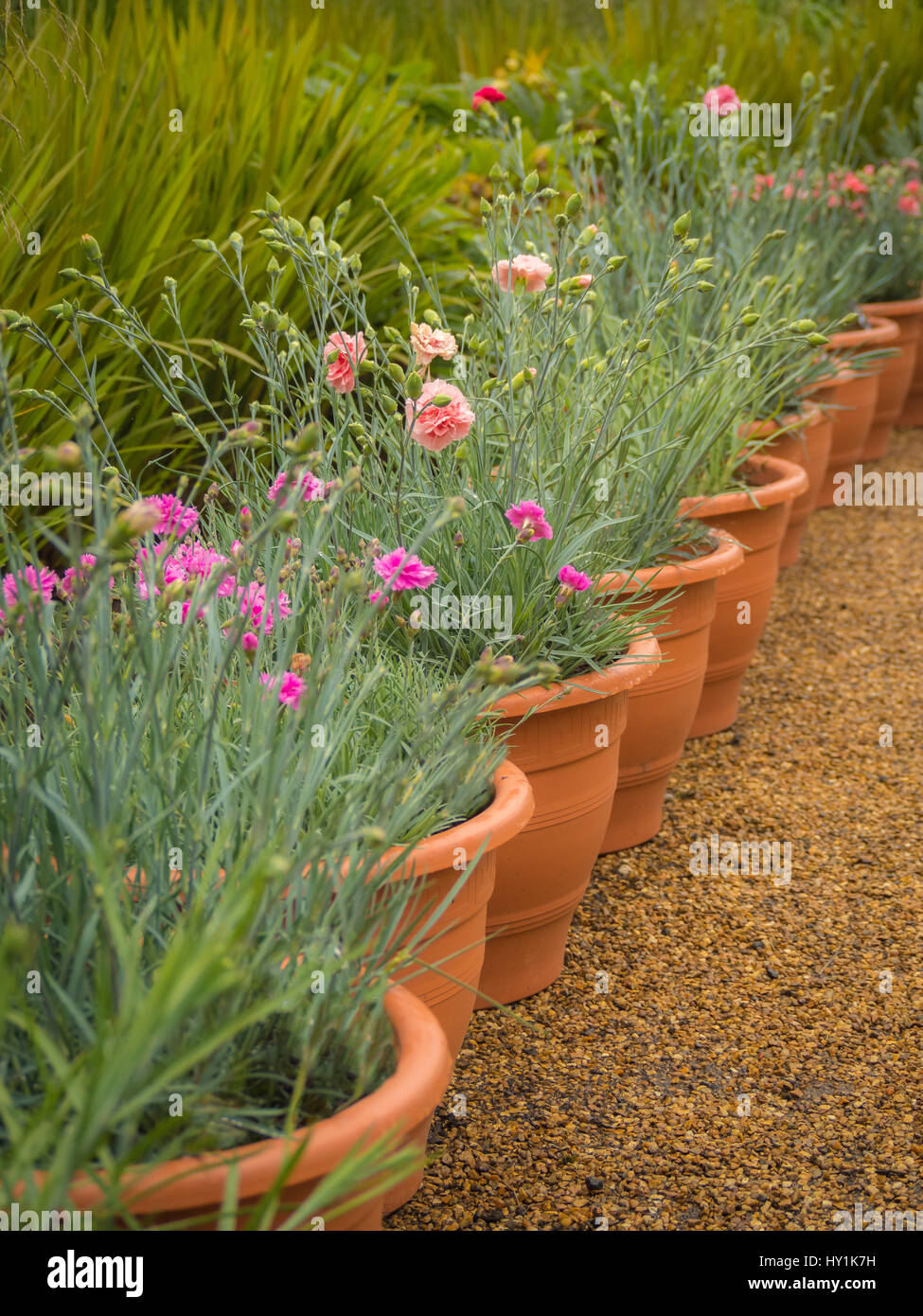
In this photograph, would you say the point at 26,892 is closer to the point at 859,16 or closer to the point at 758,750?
the point at 758,750

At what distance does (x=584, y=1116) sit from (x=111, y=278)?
5.74 ft

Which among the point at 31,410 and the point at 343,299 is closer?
the point at 343,299

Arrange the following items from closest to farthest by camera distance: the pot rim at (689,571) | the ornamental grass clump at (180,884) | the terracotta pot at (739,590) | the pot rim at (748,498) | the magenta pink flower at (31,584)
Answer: the ornamental grass clump at (180,884) < the magenta pink flower at (31,584) < the pot rim at (689,571) < the pot rim at (748,498) < the terracotta pot at (739,590)

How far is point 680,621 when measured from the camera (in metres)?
2.37

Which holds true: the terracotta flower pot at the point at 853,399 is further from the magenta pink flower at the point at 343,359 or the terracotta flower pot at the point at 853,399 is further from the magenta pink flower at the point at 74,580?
the magenta pink flower at the point at 74,580

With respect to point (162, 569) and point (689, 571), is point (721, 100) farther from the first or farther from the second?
point (162, 569)

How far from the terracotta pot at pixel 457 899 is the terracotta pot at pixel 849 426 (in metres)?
2.93

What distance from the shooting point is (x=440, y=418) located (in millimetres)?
1646

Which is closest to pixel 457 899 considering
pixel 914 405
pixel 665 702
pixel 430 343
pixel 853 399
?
pixel 430 343

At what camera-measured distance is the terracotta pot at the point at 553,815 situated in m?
1.84

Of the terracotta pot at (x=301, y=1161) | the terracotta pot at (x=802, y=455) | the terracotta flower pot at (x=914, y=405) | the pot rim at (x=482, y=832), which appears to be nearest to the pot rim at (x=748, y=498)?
the terracotta pot at (x=802, y=455)

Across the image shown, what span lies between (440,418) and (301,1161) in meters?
0.99
